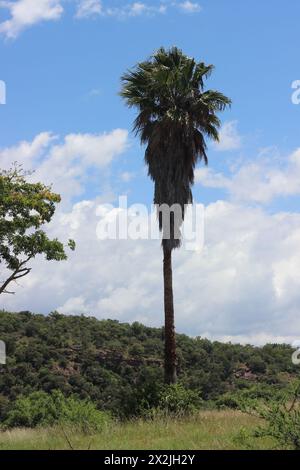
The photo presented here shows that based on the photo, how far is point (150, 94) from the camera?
27672mm

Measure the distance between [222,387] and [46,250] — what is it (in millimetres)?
30470

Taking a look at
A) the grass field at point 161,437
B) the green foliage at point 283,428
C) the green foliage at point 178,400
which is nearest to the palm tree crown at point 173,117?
the green foliage at point 178,400

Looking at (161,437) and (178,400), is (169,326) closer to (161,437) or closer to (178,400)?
(178,400)

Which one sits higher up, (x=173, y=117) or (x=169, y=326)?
(x=173, y=117)

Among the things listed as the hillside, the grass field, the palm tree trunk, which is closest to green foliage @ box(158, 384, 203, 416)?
the palm tree trunk

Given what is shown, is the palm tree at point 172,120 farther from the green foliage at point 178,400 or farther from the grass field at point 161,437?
the grass field at point 161,437

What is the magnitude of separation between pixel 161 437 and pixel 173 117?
14.9m

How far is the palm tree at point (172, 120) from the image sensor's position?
26.5m

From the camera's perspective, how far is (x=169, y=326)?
81.8ft

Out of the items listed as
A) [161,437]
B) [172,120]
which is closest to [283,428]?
[161,437]

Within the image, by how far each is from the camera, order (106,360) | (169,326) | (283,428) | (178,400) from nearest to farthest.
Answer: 1. (283,428)
2. (178,400)
3. (169,326)
4. (106,360)

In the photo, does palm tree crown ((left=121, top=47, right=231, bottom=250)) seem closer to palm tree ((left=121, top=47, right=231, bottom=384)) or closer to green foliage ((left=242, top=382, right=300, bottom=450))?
palm tree ((left=121, top=47, right=231, bottom=384))
